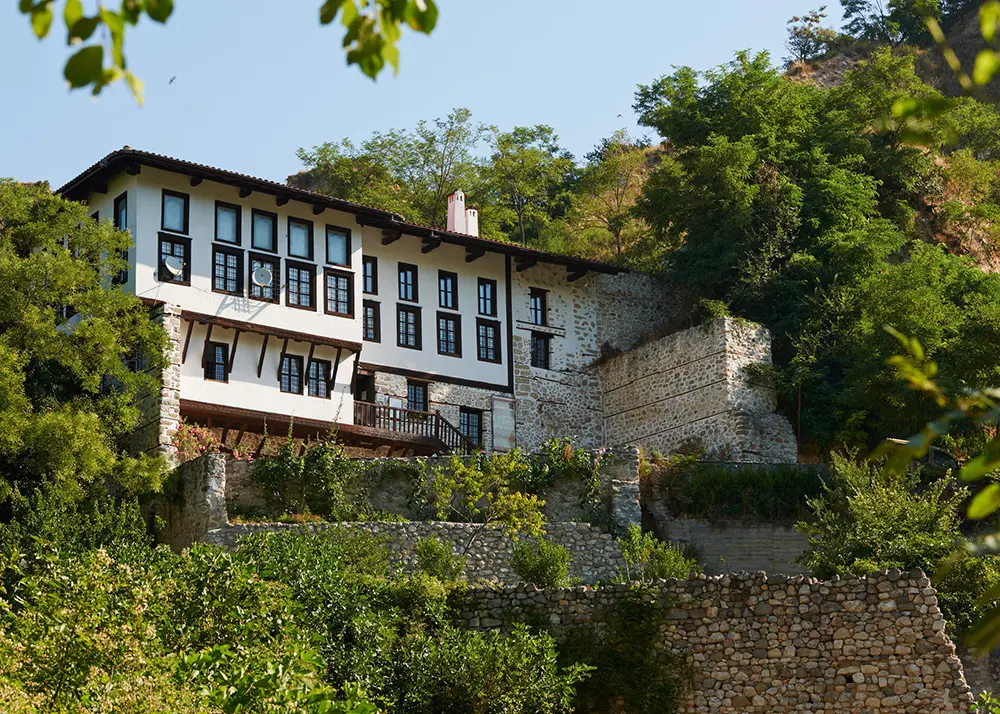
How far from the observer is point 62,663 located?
14.4 metres

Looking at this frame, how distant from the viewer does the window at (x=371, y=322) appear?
3341cm

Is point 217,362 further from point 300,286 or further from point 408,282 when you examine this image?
point 408,282

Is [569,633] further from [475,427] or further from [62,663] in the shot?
[475,427]

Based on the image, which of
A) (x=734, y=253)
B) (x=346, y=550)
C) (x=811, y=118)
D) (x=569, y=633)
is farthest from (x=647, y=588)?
(x=811, y=118)

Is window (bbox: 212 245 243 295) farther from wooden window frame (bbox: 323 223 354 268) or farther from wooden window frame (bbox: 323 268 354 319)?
wooden window frame (bbox: 323 223 354 268)

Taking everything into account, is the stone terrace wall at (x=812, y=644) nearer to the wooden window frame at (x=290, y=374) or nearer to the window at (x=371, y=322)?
the wooden window frame at (x=290, y=374)

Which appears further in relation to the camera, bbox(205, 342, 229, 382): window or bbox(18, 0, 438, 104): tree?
bbox(205, 342, 229, 382): window

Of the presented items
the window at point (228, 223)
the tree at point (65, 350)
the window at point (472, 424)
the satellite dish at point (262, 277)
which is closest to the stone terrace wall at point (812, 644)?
the tree at point (65, 350)

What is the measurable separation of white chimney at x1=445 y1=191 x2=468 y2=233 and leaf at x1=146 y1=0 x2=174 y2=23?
3301 centimetres

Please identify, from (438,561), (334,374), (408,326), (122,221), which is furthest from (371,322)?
(438,561)

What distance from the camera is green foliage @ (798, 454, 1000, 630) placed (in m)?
21.4

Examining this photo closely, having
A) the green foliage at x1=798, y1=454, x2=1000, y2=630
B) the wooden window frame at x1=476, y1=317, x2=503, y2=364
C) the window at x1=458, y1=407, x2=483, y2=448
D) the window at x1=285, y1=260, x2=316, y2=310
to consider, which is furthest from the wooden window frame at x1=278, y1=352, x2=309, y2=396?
the green foliage at x1=798, y1=454, x2=1000, y2=630

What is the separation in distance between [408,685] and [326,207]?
51.4 feet

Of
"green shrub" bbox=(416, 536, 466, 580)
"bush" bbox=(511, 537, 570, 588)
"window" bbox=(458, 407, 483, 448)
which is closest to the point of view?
"green shrub" bbox=(416, 536, 466, 580)
